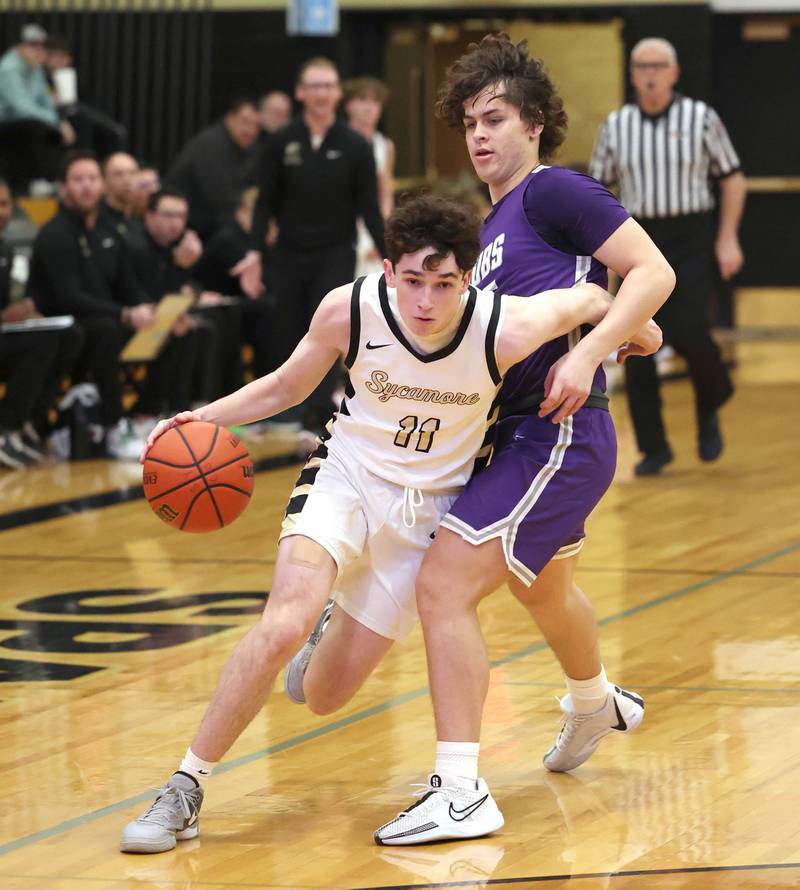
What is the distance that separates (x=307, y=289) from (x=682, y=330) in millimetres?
2110

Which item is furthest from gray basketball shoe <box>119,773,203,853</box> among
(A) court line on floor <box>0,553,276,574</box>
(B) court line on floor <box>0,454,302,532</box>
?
(B) court line on floor <box>0,454,302,532</box>

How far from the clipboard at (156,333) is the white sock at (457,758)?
21.1ft

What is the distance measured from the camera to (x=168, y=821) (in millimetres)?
3730

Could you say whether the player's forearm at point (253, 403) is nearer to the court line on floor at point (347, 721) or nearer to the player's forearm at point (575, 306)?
the player's forearm at point (575, 306)

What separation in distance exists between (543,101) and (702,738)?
1603 millimetres

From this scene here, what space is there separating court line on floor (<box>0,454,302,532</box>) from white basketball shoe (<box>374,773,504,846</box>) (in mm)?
4346

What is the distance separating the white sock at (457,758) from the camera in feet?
12.5

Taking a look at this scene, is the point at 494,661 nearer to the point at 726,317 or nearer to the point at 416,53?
the point at 726,317

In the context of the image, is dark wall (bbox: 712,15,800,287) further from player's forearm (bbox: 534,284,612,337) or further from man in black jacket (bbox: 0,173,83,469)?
player's forearm (bbox: 534,284,612,337)

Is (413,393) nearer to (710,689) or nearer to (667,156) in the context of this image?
(710,689)

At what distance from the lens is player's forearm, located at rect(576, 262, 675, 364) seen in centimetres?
388

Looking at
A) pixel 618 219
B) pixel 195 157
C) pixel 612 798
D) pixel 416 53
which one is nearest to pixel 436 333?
pixel 618 219

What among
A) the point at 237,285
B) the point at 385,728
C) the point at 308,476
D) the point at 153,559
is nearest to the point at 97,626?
the point at 153,559

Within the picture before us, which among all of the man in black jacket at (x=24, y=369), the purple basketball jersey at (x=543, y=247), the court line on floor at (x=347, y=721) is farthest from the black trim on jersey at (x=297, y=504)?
the man in black jacket at (x=24, y=369)
